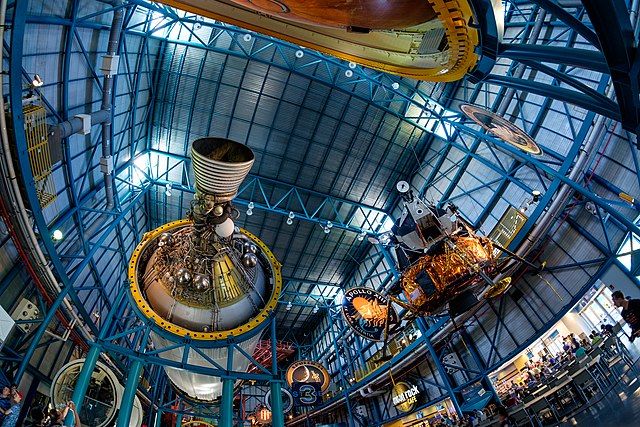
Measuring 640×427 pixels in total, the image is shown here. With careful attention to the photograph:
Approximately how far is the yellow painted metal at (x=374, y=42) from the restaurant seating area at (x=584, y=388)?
6266mm

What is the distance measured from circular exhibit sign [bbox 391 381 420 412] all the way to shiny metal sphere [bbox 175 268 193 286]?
57.1ft

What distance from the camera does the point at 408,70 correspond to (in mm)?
4777

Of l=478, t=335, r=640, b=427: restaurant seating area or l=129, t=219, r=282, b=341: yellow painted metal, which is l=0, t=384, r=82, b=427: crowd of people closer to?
l=129, t=219, r=282, b=341: yellow painted metal

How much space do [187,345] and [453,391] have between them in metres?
14.2

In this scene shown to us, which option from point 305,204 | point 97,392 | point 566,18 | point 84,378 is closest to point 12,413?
point 84,378

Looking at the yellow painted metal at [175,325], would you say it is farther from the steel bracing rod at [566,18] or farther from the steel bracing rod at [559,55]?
the steel bracing rod at [566,18]

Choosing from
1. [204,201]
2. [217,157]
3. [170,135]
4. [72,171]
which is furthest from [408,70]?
[170,135]

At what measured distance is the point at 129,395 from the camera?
294 inches

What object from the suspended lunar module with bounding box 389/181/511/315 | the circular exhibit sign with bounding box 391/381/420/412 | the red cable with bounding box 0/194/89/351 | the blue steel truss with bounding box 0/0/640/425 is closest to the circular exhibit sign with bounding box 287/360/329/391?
the blue steel truss with bounding box 0/0/640/425

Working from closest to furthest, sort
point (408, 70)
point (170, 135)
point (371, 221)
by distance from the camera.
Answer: point (408, 70) → point (170, 135) → point (371, 221)

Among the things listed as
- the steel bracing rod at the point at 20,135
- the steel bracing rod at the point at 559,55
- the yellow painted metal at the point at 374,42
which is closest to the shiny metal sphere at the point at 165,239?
the steel bracing rod at the point at 20,135

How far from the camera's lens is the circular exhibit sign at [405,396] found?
19672mm

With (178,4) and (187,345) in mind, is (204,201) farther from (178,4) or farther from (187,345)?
(178,4)

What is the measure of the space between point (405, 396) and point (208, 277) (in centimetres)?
1723
